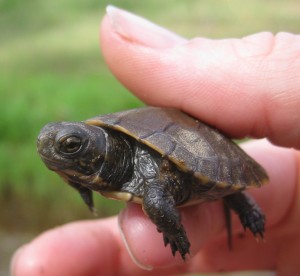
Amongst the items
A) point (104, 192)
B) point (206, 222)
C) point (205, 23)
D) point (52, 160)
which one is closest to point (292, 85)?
point (206, 222)

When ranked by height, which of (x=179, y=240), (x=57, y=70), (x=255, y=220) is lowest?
(x=57, y=70)

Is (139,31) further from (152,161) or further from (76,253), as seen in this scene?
(76,253)

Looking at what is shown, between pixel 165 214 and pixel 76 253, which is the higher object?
pixel 165 214

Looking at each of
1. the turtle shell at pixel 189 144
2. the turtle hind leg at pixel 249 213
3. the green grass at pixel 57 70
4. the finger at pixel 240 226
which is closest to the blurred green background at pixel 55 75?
the green grass at pixel 57 70

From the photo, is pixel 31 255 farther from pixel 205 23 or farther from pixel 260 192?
pixel 205 23

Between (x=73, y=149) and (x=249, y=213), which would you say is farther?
(x=249, y=213)

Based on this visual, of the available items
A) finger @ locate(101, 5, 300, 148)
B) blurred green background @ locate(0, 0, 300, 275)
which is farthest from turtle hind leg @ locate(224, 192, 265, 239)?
blurred green background @ locate(0, 0, 300, 275)


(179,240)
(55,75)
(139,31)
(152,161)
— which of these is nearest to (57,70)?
(55,75)
